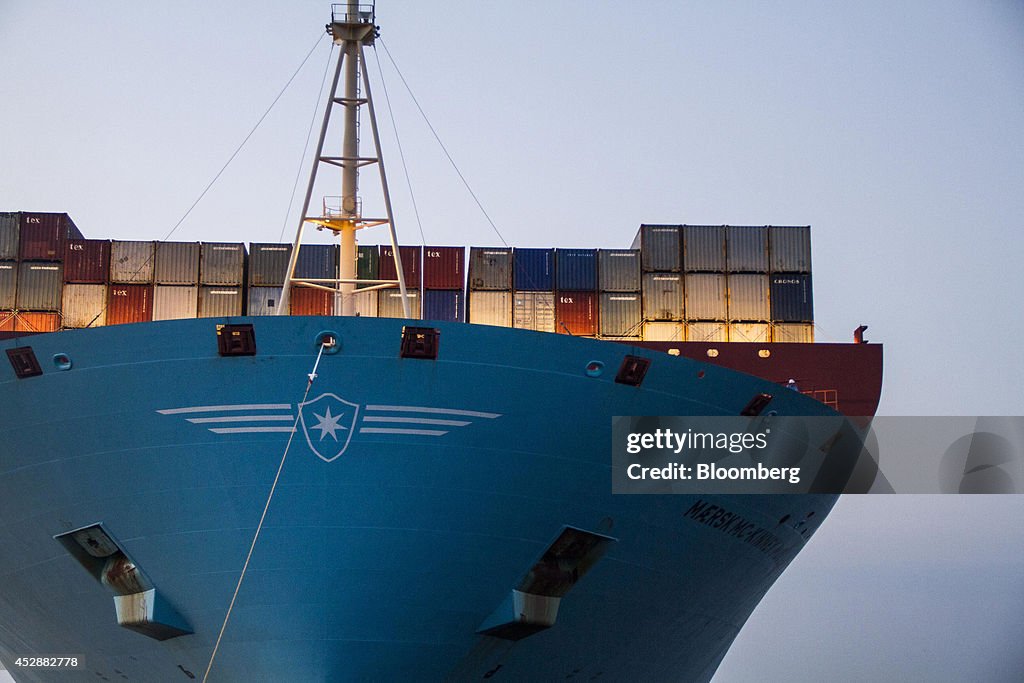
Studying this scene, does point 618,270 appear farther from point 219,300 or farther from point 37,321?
point 37,321

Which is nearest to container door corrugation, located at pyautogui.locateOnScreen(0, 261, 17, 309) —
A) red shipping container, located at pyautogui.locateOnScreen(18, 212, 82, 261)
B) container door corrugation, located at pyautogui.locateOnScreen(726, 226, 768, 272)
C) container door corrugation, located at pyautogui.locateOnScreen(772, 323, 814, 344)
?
red shipping container, located at pyautogui.locateOnScreen(18, 212, 82, 261)

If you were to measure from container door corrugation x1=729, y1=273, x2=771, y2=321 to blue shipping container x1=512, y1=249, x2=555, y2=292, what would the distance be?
3.92m

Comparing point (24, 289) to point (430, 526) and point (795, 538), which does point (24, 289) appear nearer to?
point (430, 526)

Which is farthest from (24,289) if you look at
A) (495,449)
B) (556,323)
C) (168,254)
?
(495,449)

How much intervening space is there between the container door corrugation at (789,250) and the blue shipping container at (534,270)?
488 cm

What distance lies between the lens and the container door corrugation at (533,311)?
23.0m

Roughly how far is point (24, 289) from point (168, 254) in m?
2.96

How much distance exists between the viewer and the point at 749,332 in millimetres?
24094

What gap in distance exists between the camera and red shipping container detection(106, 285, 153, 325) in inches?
899

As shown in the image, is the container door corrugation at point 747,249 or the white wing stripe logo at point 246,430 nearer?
the white wing stripe logo at point 246,430

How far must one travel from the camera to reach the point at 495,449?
13.5m

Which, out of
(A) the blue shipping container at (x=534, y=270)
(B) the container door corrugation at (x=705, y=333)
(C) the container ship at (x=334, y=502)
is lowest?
(C) the container ship at (x=334, y=502)

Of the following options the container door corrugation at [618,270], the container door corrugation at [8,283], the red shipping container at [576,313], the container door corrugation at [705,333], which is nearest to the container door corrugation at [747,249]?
the container door corrugation at [705,333]

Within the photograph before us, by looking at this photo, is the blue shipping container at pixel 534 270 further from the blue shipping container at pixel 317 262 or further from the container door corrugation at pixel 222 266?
the container door corrugation at pixel 222 266
